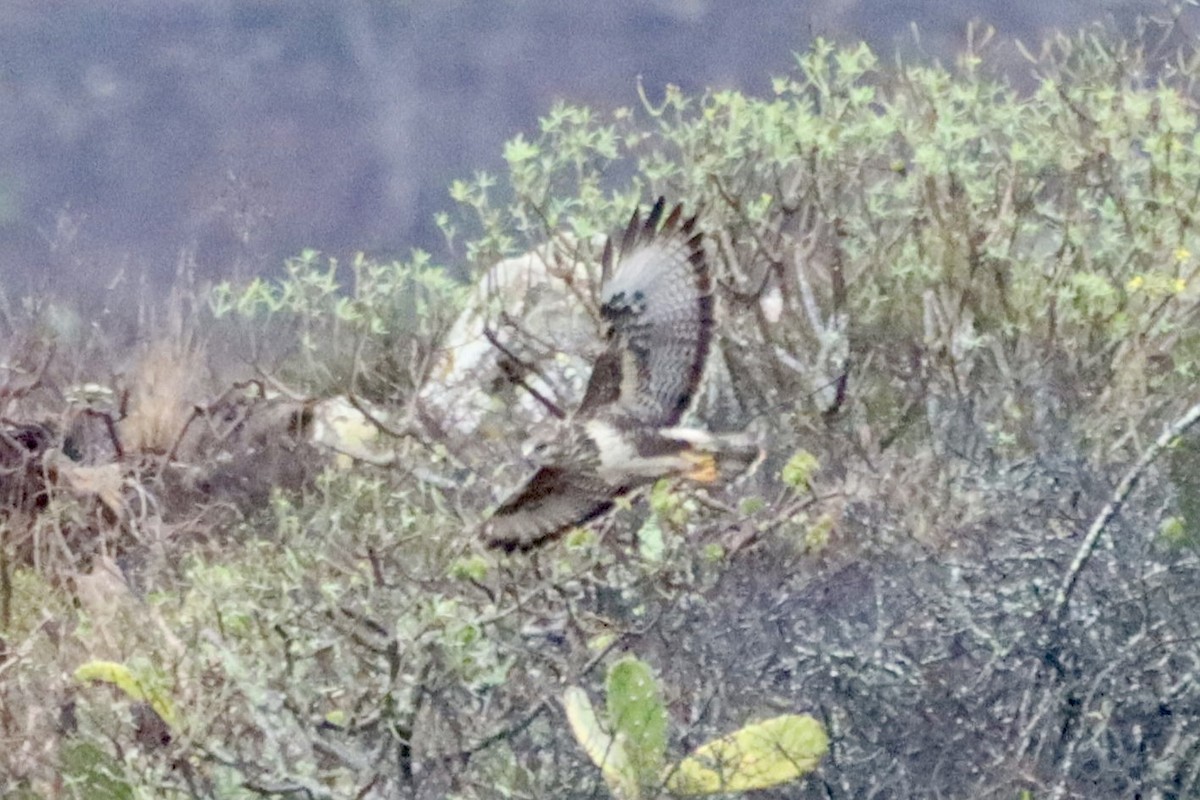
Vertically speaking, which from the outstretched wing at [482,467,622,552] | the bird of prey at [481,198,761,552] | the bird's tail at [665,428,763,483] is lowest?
the outstretched wing at [482,467,622,552]

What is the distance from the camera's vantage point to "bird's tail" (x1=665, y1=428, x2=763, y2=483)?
9.81 feet

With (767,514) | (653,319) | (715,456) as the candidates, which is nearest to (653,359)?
(653,319)

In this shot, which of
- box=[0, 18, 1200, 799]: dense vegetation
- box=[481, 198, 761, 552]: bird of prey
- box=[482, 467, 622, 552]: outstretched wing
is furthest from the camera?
box=[481, 198, 761, 552]: bird of prey

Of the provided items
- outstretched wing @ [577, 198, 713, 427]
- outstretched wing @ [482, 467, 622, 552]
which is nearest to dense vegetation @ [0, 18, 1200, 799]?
outstretched wing @ [482, 467, 622, 552]

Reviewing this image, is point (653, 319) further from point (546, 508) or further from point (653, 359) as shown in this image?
point (546, 508)

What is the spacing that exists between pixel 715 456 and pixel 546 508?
43 centimetres

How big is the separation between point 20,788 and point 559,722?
1.08 m

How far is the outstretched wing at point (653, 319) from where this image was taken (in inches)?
120

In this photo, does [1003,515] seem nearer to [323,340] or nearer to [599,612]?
[599,612]

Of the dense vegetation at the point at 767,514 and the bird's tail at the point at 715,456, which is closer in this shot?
the dense vegetation at the point at 767,514

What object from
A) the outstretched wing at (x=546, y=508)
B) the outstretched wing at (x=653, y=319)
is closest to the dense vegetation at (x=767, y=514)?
the outstretched wing at (x=546, y=508)

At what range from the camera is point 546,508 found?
277 centimetres

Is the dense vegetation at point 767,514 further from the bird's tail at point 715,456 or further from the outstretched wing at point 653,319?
the outstretched wing at point 653,319

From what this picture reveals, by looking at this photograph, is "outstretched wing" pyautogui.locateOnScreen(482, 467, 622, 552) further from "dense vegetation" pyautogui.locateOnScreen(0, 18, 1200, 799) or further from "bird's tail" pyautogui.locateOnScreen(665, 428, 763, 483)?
"bird's tail" pyautogui.locateOnScreen(665, 428, 763, 483)
